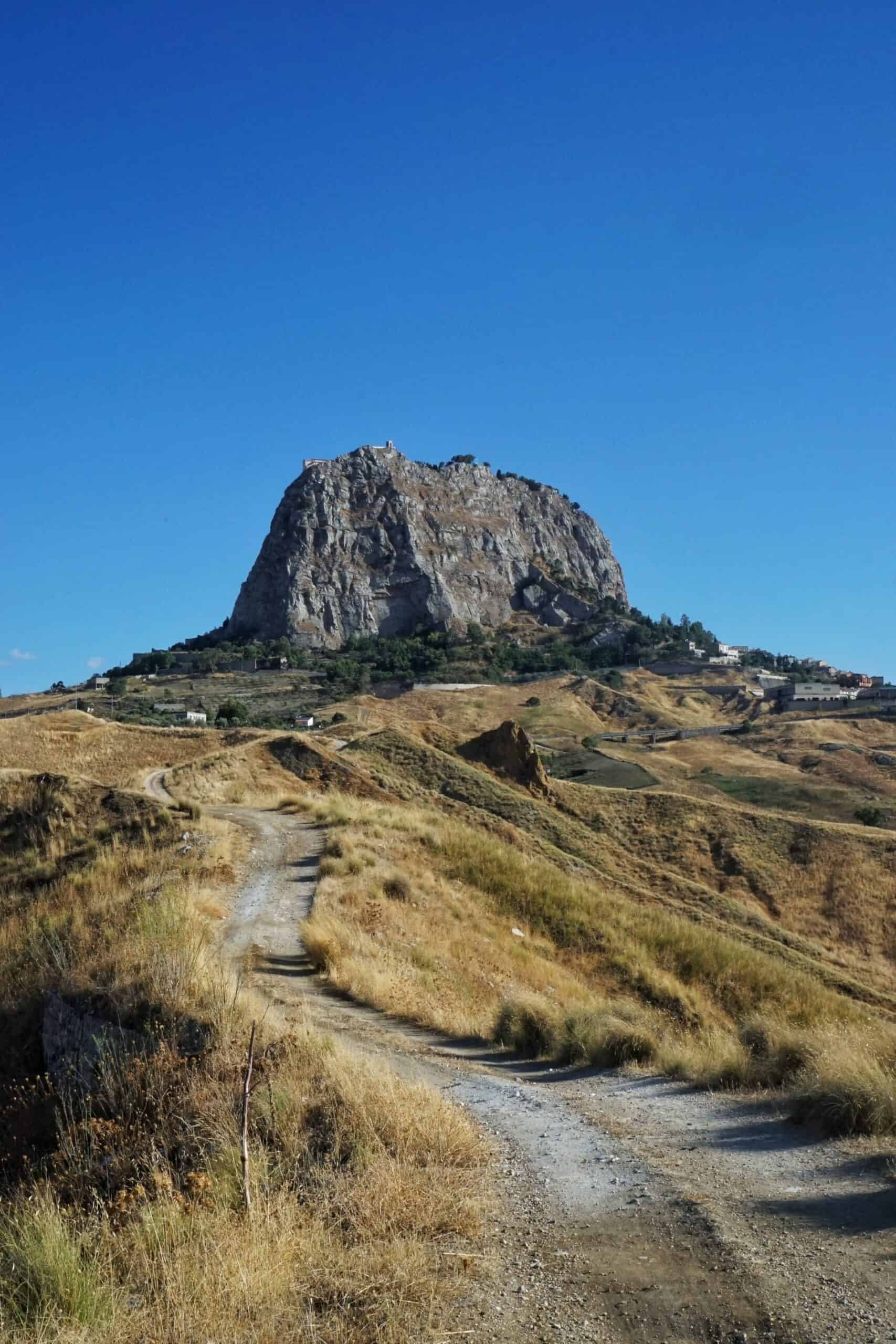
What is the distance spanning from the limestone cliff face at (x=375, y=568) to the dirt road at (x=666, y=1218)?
16055cm

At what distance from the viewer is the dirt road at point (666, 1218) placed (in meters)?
4.73

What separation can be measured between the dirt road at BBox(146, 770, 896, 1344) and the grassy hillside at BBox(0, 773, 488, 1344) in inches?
15.3

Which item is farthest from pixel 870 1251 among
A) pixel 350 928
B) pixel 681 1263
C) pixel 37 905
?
pixel 37 905

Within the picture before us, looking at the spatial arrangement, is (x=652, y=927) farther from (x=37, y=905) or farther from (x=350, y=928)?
(x=37, y=905)

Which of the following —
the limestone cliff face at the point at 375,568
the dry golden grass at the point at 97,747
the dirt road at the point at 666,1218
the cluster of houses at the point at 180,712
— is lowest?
the dirt road at the point at 666,1218

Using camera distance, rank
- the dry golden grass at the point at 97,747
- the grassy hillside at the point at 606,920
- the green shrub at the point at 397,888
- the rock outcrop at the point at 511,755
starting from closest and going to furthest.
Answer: the grassy hillside at the point at 606,920 → the green shrub at the point at 397,888 → the dry golden grass at the point at 97,747 → the rock outcrop at the point at 511,755

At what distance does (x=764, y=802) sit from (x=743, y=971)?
49.3 meters

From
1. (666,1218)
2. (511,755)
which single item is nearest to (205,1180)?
(666,1218)

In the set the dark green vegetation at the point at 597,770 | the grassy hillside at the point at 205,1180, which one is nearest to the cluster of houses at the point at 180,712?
the dark green vegetation at the point at 597,770

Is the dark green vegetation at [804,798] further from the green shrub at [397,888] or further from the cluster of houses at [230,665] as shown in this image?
the cluster of houses at [230,665]

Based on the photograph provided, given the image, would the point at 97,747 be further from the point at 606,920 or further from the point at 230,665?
the point at 230,665

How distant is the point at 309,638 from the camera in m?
169

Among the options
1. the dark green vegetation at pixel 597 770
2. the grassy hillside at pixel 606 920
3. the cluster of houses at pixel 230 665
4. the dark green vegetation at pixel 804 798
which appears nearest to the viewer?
the grassy hillside at pixel 606 920

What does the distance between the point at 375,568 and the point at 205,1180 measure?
584 ft
